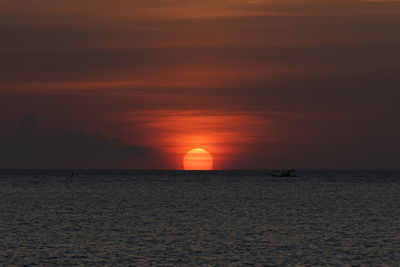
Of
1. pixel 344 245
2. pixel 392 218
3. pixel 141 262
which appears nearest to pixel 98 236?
pixel 141 262

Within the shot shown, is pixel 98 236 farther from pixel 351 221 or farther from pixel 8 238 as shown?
pixel 351 221

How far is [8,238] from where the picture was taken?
81688 mm

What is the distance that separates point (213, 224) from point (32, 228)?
24.6 m

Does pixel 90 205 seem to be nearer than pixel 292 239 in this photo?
No

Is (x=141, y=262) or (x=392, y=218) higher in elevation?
(x=392, y=218)

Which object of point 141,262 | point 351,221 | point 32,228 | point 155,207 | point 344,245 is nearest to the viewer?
point 141,262

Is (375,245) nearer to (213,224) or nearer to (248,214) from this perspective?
(213,224)

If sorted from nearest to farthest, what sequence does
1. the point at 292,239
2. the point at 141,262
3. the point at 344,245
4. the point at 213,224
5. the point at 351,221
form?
the point at 141,262, the point at 344,245, the point at 292,239, the point at 213,224, the point at 351,221

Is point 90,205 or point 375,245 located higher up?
point 90,205

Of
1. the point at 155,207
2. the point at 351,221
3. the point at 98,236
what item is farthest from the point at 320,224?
the point at 155,207

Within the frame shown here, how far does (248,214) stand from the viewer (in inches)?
4688

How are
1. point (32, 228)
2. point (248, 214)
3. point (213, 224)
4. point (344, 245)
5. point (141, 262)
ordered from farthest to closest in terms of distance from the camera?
1. point (248, 214)
2. point (213, 224)
3. point (32, 228)
4. point (344, 245)
5. point (141, 262)

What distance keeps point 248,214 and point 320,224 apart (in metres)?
18.9

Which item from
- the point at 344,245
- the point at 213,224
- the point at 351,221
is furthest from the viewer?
the point at 351,221
